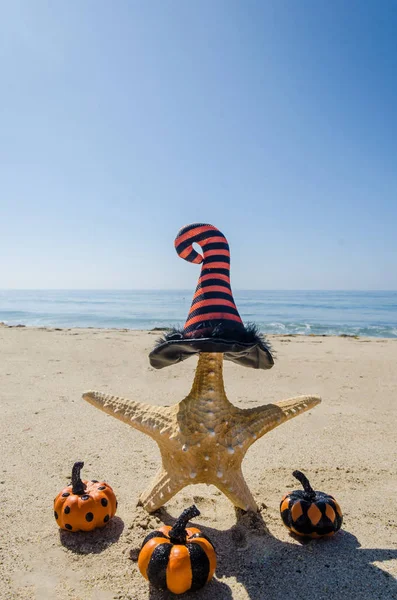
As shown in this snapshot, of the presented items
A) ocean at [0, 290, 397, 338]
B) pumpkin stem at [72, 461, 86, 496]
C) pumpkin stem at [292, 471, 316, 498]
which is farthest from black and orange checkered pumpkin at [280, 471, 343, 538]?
Result: ocean at [0, 290, 397, 338]

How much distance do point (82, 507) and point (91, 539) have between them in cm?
22

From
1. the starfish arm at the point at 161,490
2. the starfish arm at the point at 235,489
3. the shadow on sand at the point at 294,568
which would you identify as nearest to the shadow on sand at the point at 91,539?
the starfish arm at the point at 161,490

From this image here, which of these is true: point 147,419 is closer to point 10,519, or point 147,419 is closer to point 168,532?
point 168,532

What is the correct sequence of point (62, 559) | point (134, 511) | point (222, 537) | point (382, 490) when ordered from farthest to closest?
point (382, 490) < point (134, 511) < point (222, 537) < point (62, 559)

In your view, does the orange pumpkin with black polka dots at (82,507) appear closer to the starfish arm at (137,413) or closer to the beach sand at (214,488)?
the beach sand at (214,488)

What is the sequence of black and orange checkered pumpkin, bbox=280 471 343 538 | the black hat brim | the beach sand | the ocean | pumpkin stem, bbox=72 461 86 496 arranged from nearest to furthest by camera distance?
the beach sand, the black hat brim, black and orange checkered pumpkin, bbox=280 471 343 538, pumpkin stem, bbox=72 461 86 496, the ocean

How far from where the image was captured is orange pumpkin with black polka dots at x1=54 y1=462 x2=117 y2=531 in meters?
2.76

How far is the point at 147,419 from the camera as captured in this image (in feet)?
9.90

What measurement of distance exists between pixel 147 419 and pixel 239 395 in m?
3.90

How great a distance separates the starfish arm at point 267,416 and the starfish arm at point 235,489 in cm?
27

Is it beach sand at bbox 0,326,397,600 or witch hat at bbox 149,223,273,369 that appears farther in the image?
witch hat at bbox 149,223,273,369

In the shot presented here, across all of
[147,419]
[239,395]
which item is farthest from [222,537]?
[239,395]

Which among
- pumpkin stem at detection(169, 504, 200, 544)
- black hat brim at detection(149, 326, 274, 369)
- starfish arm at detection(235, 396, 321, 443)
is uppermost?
black hat brim at detection(149, 326, 274, 369)

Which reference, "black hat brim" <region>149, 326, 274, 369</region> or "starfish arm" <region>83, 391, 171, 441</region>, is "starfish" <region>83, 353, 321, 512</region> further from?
"black hat brim" <region>149, 326, 274, 369</region>
